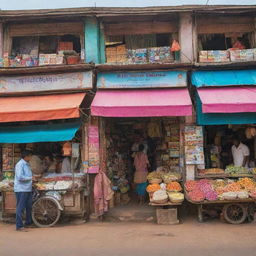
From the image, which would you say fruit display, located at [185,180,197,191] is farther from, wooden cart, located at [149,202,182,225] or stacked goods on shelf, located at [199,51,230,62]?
stacked goods on shelf, located at [199,51,230,62]

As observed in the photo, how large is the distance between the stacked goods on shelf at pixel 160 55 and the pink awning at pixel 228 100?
1456 mm

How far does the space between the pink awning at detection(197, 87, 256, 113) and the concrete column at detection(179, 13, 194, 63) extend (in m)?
1.32

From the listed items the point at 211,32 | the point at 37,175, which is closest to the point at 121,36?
the point at 211,32

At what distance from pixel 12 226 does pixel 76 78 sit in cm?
416

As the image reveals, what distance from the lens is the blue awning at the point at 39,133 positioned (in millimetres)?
8281

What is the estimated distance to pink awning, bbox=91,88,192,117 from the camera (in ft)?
26.6

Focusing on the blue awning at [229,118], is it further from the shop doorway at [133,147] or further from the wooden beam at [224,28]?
the wooden beam at [224,28]

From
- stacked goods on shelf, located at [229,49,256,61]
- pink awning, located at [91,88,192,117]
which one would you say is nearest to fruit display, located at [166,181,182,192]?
pink awning, located at [91,88,192,117]

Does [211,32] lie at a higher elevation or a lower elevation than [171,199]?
higher

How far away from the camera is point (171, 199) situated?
7.92 meters

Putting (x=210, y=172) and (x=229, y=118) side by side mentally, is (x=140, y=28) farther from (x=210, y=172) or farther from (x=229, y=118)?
(x=210, y=172)

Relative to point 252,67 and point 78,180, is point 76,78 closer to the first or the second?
point 78,180

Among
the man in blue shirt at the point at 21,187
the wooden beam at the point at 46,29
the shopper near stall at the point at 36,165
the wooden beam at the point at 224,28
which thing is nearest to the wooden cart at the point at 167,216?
the man in blue shirt at the point at 21,187

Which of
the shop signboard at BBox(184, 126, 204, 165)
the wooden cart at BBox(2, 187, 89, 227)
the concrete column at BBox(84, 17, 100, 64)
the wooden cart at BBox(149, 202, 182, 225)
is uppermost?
the concrete column at BBox(84, 17, 100, 64)
